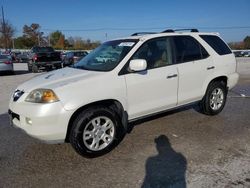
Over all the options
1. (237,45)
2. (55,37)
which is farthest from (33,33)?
→ (237,45)

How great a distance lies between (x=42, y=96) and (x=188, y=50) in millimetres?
2964

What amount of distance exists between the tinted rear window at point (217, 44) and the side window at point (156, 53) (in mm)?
1159

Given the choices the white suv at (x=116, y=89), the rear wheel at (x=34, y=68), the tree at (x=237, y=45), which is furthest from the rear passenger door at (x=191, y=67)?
the tree at (x=237, y=45)

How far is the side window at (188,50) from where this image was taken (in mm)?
5062

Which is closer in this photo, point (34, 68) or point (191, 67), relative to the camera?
point (191, 67)

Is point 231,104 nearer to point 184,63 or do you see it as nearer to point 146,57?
point 184,63

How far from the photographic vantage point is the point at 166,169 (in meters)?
3.56

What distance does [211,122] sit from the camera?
18.1 ft

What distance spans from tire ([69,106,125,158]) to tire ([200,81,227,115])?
2.25 metres

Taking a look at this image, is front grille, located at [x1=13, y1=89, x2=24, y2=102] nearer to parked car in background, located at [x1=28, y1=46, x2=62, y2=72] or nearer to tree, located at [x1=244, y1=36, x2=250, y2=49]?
parked car in background, located at [x1=28, y1=46, x2=62, y2=72]

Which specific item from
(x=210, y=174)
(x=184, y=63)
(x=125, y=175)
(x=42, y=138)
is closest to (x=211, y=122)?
(x=184, y=63)

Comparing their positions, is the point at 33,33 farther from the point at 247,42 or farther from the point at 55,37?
the point at 247,42

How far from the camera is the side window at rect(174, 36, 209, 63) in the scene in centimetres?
506

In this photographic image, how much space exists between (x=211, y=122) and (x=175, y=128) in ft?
2.81
